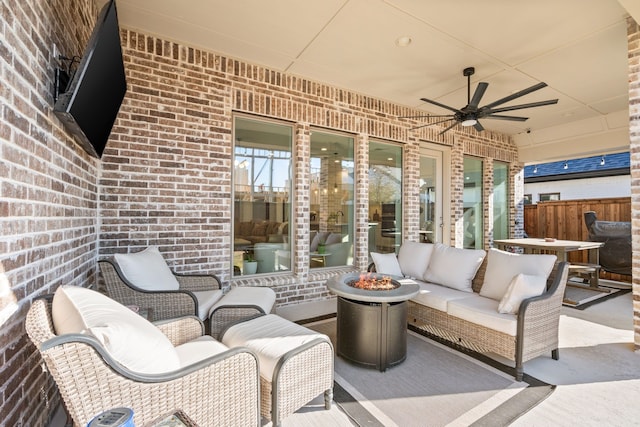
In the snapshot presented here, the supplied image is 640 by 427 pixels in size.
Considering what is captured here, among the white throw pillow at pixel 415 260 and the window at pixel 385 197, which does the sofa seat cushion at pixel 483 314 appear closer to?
the white throw pillow at pixel 415 260

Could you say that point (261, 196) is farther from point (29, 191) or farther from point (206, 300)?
point (29, 191)

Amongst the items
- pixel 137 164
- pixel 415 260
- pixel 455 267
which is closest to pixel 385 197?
pixel 415 260

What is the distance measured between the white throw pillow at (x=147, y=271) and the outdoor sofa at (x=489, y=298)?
2291 mm

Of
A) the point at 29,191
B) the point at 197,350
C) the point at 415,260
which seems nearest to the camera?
the point at 29,191

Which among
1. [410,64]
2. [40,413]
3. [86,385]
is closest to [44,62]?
[86,385]

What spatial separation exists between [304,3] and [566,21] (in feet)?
8.38

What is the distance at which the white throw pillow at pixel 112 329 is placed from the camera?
121 centimetres

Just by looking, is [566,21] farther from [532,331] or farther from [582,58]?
[532,331]

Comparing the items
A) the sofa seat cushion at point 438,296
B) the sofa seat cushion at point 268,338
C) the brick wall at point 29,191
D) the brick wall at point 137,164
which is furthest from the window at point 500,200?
the brick wall at point 29,191

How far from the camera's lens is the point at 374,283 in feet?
9.31

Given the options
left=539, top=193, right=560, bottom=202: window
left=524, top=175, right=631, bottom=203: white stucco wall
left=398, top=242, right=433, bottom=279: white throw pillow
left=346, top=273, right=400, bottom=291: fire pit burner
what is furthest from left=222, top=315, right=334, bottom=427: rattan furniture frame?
left=539, top=193, right=560, bottom=202: window

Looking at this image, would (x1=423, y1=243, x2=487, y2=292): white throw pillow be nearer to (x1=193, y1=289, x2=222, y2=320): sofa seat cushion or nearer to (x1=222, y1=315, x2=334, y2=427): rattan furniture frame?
(x1=222, y1=315, x2=334, y2=427): rattan furniture frame

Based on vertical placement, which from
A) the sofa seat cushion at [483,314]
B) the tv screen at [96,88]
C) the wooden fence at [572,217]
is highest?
the tv screen at [96,88]

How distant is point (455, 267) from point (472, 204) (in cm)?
379
